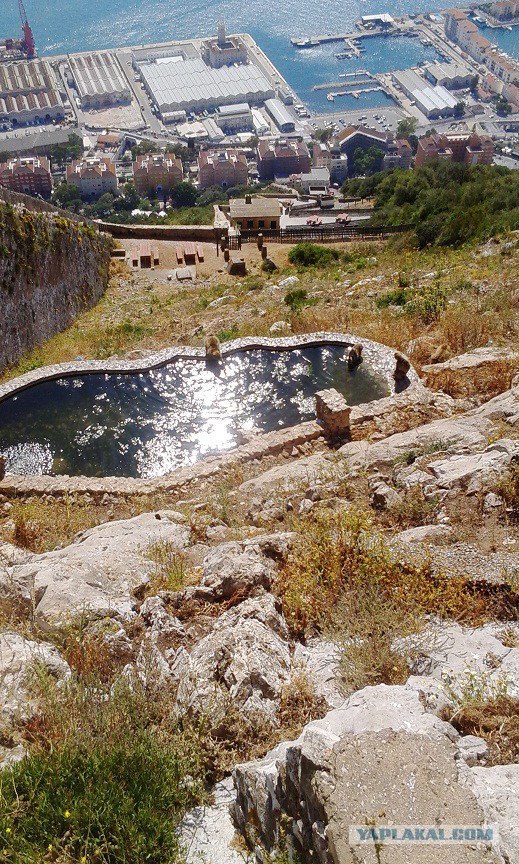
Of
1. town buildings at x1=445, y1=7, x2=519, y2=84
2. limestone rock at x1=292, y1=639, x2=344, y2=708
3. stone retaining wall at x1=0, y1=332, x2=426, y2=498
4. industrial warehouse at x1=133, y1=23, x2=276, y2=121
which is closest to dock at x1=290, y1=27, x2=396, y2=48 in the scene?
town buildings at x1=445, y1=7, x2=519, y2=84

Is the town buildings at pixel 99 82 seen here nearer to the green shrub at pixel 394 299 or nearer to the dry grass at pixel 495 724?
the green shrub at pixel 394 299

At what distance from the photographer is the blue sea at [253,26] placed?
3730 inches

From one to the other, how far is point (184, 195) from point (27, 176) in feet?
57.3

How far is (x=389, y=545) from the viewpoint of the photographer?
470cm

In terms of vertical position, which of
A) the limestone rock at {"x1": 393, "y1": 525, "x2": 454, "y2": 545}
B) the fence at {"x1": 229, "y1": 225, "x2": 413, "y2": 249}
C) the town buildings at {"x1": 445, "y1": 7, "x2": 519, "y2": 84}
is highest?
the town buildings at {"x1": 445, "y1": 7, "x2": 519, "y2": 84}

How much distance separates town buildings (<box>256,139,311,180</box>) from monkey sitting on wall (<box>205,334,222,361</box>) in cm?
6685

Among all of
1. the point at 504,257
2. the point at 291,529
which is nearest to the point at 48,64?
the point at 504,257

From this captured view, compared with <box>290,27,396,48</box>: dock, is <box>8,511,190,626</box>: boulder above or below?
below

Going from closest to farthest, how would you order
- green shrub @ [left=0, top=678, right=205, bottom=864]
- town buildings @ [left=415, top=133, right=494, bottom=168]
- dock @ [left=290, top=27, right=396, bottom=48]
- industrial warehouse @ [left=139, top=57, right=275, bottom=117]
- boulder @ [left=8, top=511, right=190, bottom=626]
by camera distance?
green shrub @ [left=0, top=678, right=205, bottom=864] → boulder @ [left=8, top=511, right=190, bottom=626] → town buildings @ [left=415, top=133, right=494, bottom=168] → industrial warehouse @ [left=139, top=57, right=275, bottom=117] → dock @ [left=290, top=27, right=396, bottom=48]

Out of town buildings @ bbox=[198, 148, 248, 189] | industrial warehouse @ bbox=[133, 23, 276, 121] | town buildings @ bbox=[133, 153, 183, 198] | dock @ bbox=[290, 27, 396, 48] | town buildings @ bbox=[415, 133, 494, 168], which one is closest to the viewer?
town buildings @ bbox=[415, 133, 494, 168]

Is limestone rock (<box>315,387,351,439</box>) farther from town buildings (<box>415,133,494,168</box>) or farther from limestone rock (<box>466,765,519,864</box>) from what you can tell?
town buildings (<box>415,133,494,168</box>)

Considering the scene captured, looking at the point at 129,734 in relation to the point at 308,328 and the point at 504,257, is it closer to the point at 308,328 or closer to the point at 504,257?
the point at 308,328

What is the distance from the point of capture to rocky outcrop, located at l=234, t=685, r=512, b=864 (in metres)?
2.38

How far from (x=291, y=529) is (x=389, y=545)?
1.31 meters
